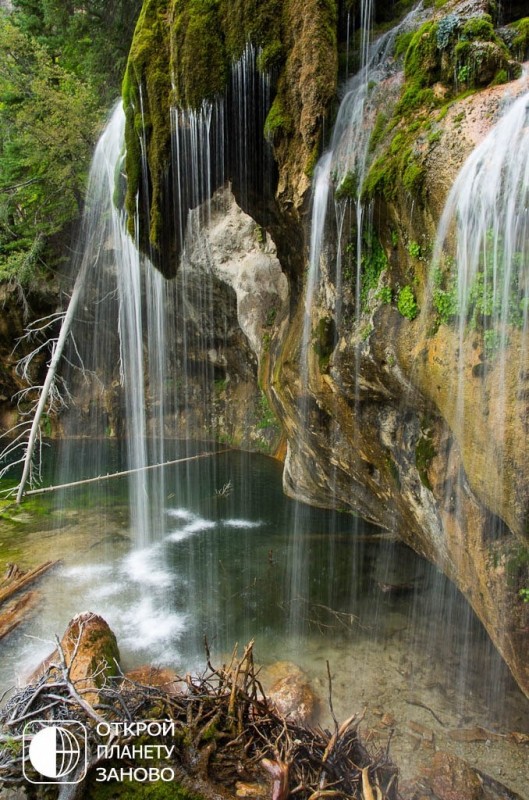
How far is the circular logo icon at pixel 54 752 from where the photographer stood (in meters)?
3.16

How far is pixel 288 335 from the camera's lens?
8.52 metres

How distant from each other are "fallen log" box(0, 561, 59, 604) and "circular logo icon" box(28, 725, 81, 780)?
5.22 m

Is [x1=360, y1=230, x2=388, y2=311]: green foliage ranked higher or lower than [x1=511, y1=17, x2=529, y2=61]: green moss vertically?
lower

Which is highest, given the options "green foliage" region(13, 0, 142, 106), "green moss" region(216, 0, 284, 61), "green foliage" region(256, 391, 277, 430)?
"green foliage" region(13, 0, 142, 106)

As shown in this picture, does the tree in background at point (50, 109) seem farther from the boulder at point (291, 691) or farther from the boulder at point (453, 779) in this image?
the boulder at point (453, 779)

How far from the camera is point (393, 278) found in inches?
223

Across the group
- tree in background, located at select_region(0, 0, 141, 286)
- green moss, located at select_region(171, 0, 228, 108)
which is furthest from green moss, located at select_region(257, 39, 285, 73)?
tree in background, located at select_region(0, 0, 141, 286)

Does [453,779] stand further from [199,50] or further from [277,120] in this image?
[199,50]

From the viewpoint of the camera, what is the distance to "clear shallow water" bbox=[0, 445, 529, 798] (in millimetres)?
5254

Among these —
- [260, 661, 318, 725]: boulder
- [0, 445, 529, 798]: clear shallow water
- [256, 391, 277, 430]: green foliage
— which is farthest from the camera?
[256, 391, 277, 430]: green foliage

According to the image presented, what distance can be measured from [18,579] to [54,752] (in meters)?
5.84

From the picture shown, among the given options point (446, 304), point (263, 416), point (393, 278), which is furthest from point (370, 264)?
point (263, 416)

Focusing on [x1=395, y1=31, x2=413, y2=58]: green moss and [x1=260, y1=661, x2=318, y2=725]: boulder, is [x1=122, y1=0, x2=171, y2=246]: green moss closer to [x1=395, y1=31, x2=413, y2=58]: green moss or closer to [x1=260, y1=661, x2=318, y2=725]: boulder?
[x1=395, y1=31, x2=413, y2=58]: green moss

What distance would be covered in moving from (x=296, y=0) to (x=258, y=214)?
2909 mm
